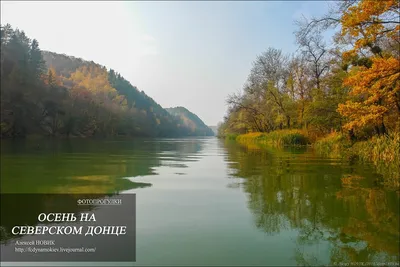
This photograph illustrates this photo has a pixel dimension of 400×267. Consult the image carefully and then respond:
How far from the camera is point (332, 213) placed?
5230mm

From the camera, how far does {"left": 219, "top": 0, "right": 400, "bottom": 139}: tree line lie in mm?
12344

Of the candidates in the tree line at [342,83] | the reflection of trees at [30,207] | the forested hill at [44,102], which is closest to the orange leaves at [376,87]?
the tree line at [342,83]

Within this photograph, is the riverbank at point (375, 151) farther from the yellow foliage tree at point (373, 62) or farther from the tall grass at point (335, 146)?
the yellow foliage tree at point (373, 62)

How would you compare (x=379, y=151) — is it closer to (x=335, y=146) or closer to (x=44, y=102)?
(x=335, y=146)

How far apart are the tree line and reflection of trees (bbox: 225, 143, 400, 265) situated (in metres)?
5.82

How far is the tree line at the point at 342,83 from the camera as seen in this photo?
12344mm

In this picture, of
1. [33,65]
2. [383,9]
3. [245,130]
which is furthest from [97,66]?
[383,9]

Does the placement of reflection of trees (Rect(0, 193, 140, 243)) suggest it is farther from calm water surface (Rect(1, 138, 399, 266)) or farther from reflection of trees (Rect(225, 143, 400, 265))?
reflection of trees (Rect(225, 143, 400, 265))

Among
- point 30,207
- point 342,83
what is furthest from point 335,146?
point 30,207

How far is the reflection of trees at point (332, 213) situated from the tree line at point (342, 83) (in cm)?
582

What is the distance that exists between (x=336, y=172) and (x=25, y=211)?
8674 mm

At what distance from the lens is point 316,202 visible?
6027 mm

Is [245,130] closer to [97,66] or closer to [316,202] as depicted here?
[316,202]

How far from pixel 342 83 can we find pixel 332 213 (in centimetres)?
1406
